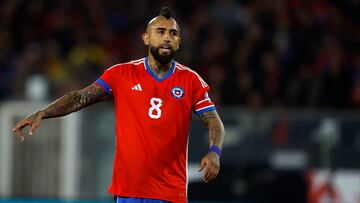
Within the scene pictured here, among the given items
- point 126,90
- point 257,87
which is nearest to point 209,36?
point 257,87

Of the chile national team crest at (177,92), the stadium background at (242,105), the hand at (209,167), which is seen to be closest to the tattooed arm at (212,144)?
the hand at (209,167)

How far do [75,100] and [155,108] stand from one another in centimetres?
60

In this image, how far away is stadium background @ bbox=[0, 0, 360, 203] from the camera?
1308 centimetres

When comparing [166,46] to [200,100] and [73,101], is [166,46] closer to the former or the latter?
[200,100]

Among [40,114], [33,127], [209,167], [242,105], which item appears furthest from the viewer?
[242,105]

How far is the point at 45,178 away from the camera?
13.7 meters

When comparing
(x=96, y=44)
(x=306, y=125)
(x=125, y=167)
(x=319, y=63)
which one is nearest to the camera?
(x=125, y=167)

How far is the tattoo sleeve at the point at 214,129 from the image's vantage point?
23.2 ft

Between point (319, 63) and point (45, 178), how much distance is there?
430 centimetres

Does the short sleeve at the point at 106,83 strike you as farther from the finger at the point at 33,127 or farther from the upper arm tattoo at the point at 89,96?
the finger at the point at 33,127

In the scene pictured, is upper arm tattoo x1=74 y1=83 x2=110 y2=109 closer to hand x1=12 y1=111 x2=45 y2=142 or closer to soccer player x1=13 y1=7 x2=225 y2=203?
soccer player x1=13 y1=7 x2=225 y2=203

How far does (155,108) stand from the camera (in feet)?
23.3

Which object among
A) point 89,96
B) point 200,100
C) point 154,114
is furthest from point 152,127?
point 89,96

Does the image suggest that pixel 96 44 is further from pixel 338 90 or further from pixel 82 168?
pixel 338 90
